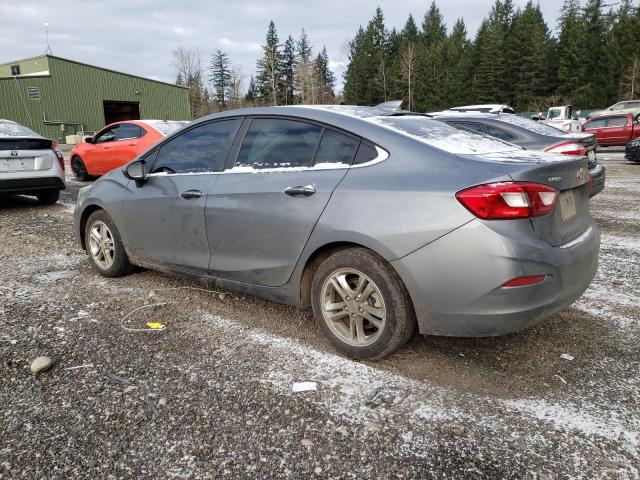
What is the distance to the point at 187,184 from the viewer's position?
3.68 meters

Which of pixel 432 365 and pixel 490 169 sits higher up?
pixel 490 169

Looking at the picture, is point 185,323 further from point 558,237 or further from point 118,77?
point 118,77

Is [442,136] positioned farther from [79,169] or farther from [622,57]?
[622,57]

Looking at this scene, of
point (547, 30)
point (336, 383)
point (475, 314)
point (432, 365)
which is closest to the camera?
point (475, 314)

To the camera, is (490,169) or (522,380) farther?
(522,380)

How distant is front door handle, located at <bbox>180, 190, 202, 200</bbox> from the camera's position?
3548 mm

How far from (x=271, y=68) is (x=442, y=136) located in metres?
82.8

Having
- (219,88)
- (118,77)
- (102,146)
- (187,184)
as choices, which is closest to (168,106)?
(118,77)

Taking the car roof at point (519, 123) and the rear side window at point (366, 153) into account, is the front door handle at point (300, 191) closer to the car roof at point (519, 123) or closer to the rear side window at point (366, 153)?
the rear side window at point (366, 153)

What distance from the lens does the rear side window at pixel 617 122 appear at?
64.2 ft

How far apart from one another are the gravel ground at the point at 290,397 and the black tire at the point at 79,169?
901 centimetres

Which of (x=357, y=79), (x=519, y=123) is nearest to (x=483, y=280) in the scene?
(x=519, y=123)

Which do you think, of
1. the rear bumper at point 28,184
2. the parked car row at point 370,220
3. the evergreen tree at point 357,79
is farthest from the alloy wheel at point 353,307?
the evergreen tree at point 357,79

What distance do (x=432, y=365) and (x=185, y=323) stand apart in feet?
5.95
